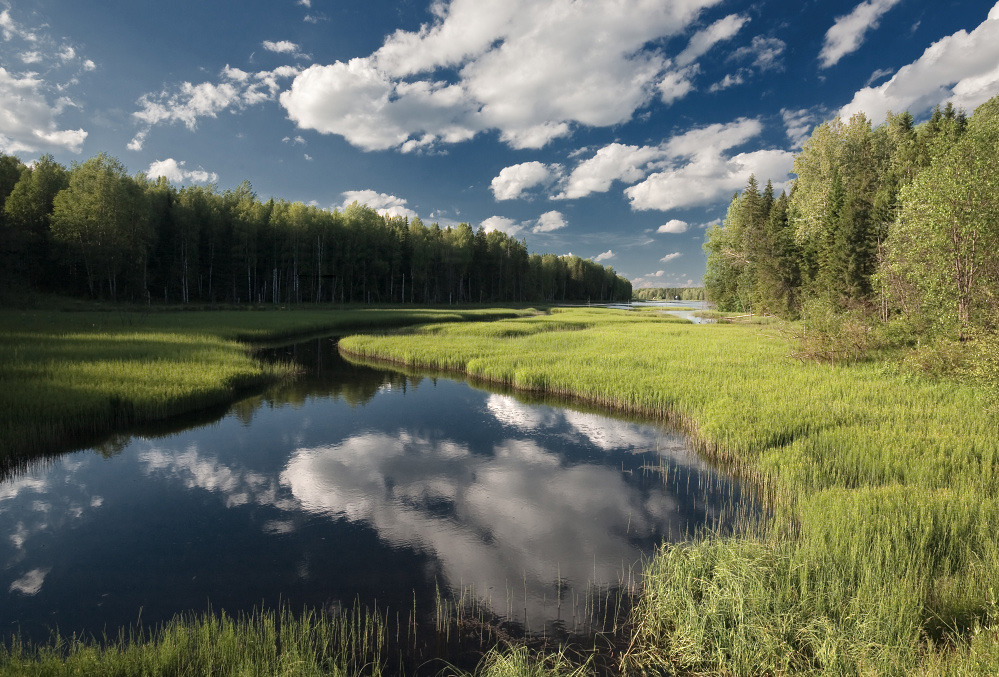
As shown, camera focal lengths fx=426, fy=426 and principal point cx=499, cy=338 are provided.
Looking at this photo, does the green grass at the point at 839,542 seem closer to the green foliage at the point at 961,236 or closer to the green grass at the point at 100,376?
the green foliage at the point at 961,236

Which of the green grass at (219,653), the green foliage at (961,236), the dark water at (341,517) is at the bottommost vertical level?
the dark water at (341,517)

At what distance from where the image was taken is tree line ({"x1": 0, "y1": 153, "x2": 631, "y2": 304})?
174ft

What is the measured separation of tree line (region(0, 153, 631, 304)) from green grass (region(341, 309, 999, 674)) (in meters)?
67.5

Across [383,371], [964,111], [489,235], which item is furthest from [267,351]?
[489,235]

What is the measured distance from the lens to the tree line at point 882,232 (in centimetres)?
1875

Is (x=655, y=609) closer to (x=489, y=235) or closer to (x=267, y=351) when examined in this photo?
(x=267, y=351)

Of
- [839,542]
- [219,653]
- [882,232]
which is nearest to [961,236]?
[839,542]

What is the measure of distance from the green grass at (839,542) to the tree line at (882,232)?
6372 millimetres

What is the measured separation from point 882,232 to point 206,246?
301 ft

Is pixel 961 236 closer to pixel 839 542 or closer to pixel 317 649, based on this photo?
pixel 839 542

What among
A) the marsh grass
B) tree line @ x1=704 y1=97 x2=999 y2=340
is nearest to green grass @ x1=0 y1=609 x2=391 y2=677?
the marsh grass

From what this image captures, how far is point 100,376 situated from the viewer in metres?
17.4

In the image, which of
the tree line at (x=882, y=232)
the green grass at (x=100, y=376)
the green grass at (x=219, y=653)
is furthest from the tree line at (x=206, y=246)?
the tree line at (x=882, y=232)

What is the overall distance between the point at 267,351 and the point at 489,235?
10427 cm
